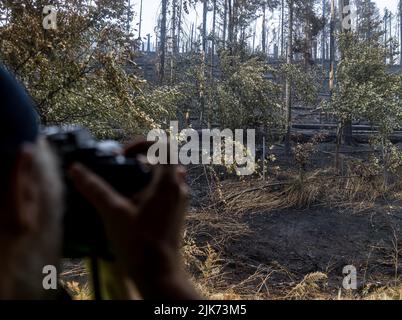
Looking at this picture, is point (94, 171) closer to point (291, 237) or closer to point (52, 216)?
point (52, 216)

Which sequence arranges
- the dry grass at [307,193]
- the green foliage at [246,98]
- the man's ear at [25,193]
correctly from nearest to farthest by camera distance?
the man's ear at [25,193] → the dry grass at [307,193] → the green foliage at [246,98]

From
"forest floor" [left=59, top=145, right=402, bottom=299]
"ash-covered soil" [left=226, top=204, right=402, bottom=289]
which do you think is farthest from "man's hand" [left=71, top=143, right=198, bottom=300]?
"ash-covered soil" [left=226, top=204, right=402, bottom=289]

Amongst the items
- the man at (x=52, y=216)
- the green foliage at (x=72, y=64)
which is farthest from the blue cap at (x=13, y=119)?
the green foliage at (x=72, y=64)

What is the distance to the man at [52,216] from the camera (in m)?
0.56

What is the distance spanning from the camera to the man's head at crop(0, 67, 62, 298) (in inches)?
22.0

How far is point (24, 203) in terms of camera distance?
56 cm

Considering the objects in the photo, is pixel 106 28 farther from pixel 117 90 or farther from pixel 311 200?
pixel 311 200

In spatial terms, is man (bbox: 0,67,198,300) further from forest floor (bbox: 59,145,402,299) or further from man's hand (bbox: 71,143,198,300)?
forest floor (bbox: 59,145,402,299)

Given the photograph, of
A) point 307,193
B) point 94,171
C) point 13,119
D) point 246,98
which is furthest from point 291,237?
point 13,119


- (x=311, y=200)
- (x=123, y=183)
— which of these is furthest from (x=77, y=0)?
(x=311, y=200)

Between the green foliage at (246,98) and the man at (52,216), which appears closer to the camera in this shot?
the man at (52,216)

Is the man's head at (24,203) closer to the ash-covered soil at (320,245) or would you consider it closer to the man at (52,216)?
the man at (52,216)

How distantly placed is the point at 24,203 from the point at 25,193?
0.04 feet

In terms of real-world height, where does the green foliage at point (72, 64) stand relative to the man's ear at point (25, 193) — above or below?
above
